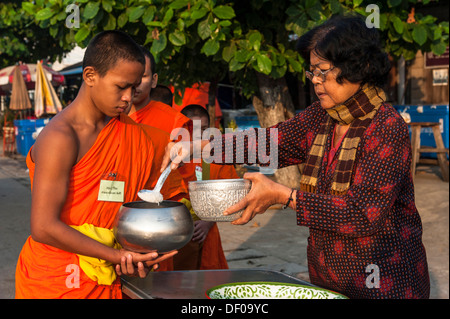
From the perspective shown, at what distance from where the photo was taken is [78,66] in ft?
83.6

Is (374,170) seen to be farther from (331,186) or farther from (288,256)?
(288,256)

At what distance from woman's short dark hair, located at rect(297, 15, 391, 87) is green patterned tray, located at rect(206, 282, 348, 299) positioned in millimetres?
740

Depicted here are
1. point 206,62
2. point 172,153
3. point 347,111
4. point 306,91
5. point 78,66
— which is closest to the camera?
point 347,111

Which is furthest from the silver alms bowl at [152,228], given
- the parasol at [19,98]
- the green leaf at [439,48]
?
the parasol at [19,98]

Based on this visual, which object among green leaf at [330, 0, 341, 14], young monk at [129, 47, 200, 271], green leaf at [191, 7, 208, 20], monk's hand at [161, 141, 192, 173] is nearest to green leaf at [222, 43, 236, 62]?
green leaf at [191, 7, 208, 20]

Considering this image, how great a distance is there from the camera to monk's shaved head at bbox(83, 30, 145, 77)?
1915 millimetres

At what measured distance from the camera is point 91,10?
5543 mm

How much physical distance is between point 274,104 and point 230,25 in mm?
1805

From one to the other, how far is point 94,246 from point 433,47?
560cm

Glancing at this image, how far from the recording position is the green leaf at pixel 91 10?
5504 mm

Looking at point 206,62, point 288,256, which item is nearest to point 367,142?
point 288,256

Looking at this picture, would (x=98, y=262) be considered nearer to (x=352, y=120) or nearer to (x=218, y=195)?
(x=218, y=195)

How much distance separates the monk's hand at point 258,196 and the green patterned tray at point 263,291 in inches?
9.4

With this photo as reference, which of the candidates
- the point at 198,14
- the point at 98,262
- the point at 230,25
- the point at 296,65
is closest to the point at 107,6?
the point at 198,14
